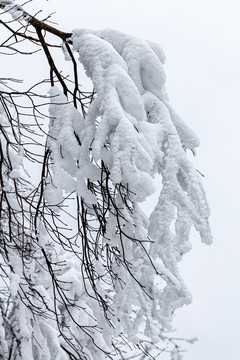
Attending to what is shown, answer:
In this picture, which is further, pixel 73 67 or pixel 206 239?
pixel 73 67

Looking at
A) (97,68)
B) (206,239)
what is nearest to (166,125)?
(97,68)

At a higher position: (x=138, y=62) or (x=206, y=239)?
(x=138, y=62)

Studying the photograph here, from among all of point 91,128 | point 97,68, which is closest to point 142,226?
point 91,128

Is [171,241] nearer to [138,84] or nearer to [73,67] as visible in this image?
[138,84]

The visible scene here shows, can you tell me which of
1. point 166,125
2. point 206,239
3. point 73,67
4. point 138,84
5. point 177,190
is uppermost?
point 73,67

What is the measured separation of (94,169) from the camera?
2682 mm

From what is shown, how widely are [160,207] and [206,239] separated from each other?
287 mm

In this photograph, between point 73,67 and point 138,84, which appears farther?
point 73,67

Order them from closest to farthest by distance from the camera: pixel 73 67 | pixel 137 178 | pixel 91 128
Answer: pixel 137 178 → pixel 91 128 → pixel 73 67

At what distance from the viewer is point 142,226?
2.80 meters

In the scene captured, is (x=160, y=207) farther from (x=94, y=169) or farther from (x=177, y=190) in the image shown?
(x=94, y=169)

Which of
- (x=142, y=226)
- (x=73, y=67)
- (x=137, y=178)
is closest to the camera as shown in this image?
(x=137, y=178)

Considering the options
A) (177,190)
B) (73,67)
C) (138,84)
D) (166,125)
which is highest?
(73,67)

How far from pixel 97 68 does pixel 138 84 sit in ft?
0.75
